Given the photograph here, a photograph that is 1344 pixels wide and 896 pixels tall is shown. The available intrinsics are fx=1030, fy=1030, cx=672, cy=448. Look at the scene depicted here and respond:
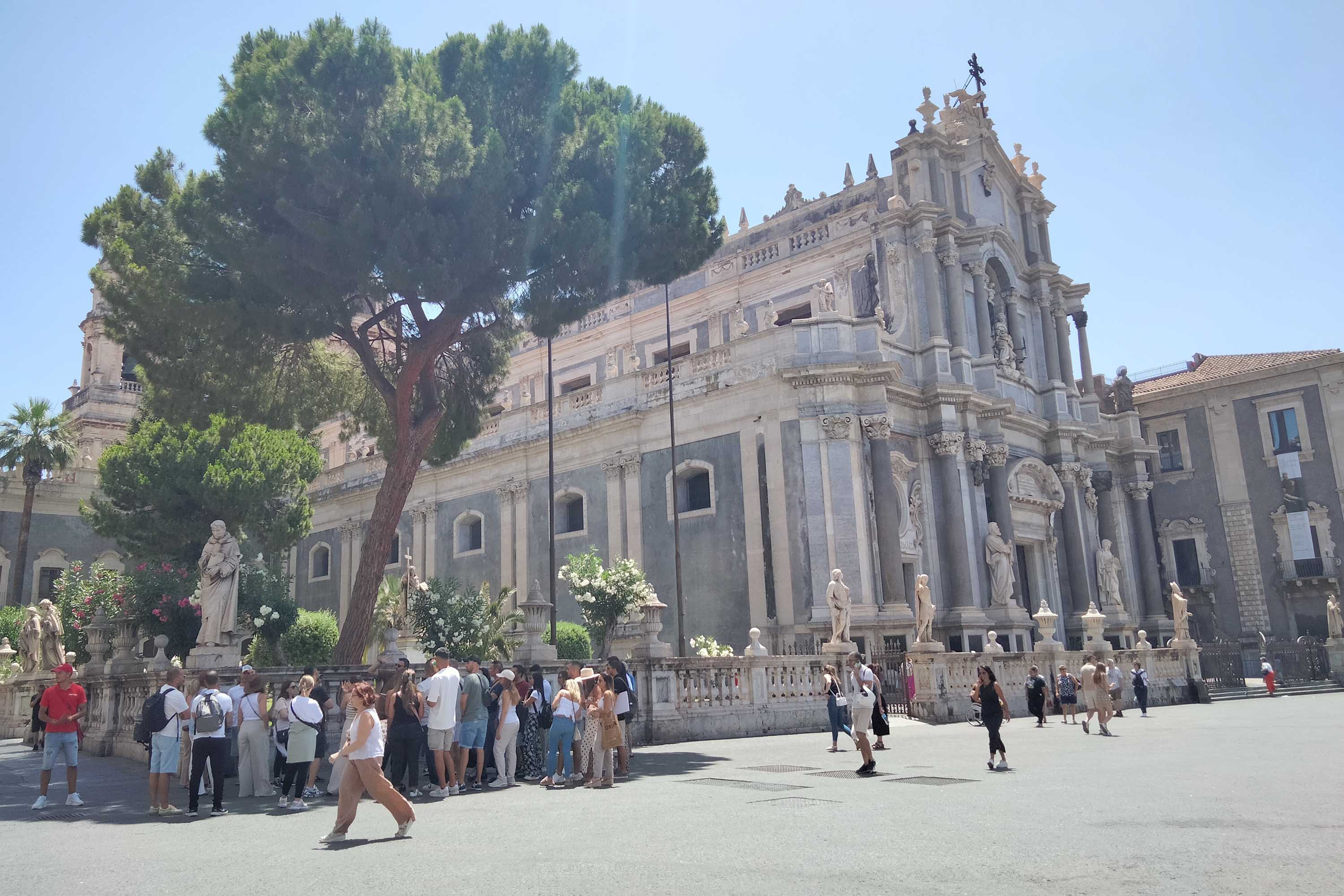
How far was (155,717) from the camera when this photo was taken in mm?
11164

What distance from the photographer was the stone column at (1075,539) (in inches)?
1358

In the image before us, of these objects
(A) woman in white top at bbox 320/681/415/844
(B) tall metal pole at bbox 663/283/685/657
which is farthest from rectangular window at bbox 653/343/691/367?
(A) woman in white top at bbox 320/681/415/844

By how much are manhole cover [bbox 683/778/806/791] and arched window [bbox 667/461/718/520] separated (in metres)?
16.3

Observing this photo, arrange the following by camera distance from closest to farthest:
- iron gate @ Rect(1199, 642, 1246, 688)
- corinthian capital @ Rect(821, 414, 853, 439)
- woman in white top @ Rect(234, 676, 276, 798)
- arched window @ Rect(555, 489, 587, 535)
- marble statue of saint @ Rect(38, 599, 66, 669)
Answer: woman in white top @ Rect(234, 676, 276, 798), marble statue of saint @ Rect(38, 599, 66, 669), corinthian capital @ Rect(821, 414, 853, 439), arched window @ Rect(555, 489, 587, 535), iron gate @ Rect(1199, 642, 1246, 688)

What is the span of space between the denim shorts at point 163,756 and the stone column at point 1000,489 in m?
24.7

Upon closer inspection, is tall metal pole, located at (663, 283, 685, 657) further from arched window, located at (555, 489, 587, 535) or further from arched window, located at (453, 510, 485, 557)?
arched window, located at (453, 510, 485, 557)

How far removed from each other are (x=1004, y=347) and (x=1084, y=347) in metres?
6.94

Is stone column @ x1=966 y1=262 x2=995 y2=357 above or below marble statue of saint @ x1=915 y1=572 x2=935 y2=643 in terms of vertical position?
above

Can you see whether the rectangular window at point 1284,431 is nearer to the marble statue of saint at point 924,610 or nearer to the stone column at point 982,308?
the stone column at point 982,308

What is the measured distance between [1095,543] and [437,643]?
23385 millimetres

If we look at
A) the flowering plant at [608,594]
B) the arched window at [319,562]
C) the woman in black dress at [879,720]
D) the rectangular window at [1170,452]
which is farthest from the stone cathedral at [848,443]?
the woman in black dress at [879,720]

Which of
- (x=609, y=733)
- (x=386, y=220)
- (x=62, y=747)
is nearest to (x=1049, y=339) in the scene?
(x=386, y=220)

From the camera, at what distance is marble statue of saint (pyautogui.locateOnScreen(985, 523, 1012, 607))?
29.5m

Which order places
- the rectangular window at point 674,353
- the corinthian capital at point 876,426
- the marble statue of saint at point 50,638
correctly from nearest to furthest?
the marble statue of saint at point 50,638 → the corinthian capital at point 876,426 → the rectangular window at point 674,353
